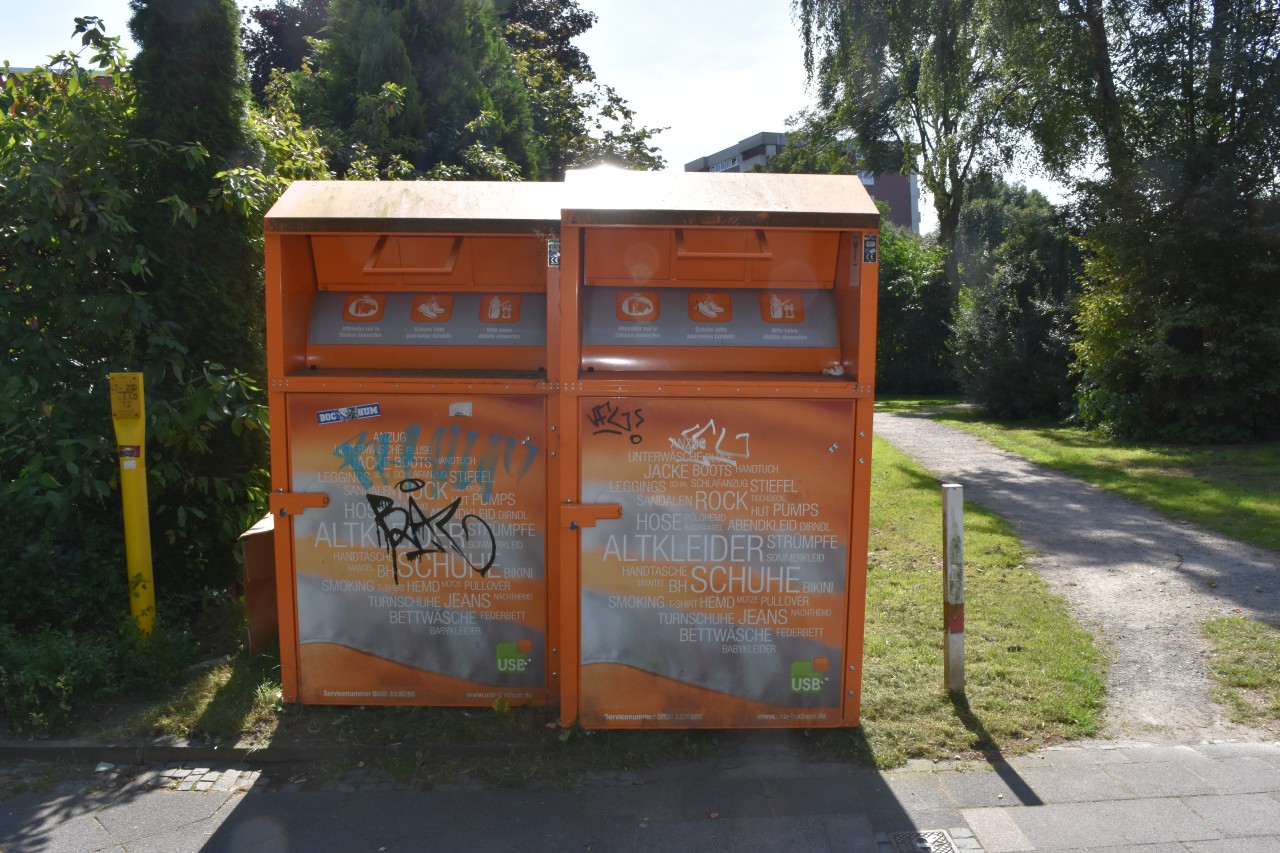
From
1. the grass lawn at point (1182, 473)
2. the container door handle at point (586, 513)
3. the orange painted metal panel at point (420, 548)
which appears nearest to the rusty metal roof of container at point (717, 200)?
the orange painted metal panel at point (420, 548)

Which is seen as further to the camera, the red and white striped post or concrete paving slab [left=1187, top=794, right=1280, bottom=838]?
the red and white striped post

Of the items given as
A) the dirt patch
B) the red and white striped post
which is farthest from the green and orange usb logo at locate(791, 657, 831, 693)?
the dirt patch

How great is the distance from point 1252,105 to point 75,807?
52.0ft

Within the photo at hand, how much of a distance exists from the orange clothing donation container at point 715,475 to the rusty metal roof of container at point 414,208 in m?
0.21

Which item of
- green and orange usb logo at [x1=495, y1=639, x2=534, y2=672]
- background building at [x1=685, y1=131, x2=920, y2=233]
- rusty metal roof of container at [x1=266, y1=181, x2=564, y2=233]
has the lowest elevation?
green and orange usb logo at [x1=495, y1=639, x2=534, y2=672]

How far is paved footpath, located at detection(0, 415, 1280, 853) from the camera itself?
3.23 m

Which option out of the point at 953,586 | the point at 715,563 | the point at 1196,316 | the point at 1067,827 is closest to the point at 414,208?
the point at 715,563

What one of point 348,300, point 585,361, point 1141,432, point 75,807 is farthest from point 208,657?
point 1141,432

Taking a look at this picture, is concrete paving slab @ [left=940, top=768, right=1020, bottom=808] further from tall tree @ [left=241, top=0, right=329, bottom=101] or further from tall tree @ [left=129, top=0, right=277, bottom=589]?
tall tree @ [left=241, top=0, right=329, bottom=101]

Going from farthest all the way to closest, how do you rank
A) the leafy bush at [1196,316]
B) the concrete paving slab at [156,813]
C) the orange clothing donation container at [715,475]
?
the leafy bush at [1196,316], the orange clothing donation container at [715,475], the concrete paving slab at [156,813]

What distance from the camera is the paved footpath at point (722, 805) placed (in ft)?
10.6

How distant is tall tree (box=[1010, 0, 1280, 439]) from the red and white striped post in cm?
1149

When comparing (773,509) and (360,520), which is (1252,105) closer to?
(773,509)

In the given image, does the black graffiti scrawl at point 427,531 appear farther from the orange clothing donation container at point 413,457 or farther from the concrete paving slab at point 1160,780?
the concrete paving slab at point 1160,780
